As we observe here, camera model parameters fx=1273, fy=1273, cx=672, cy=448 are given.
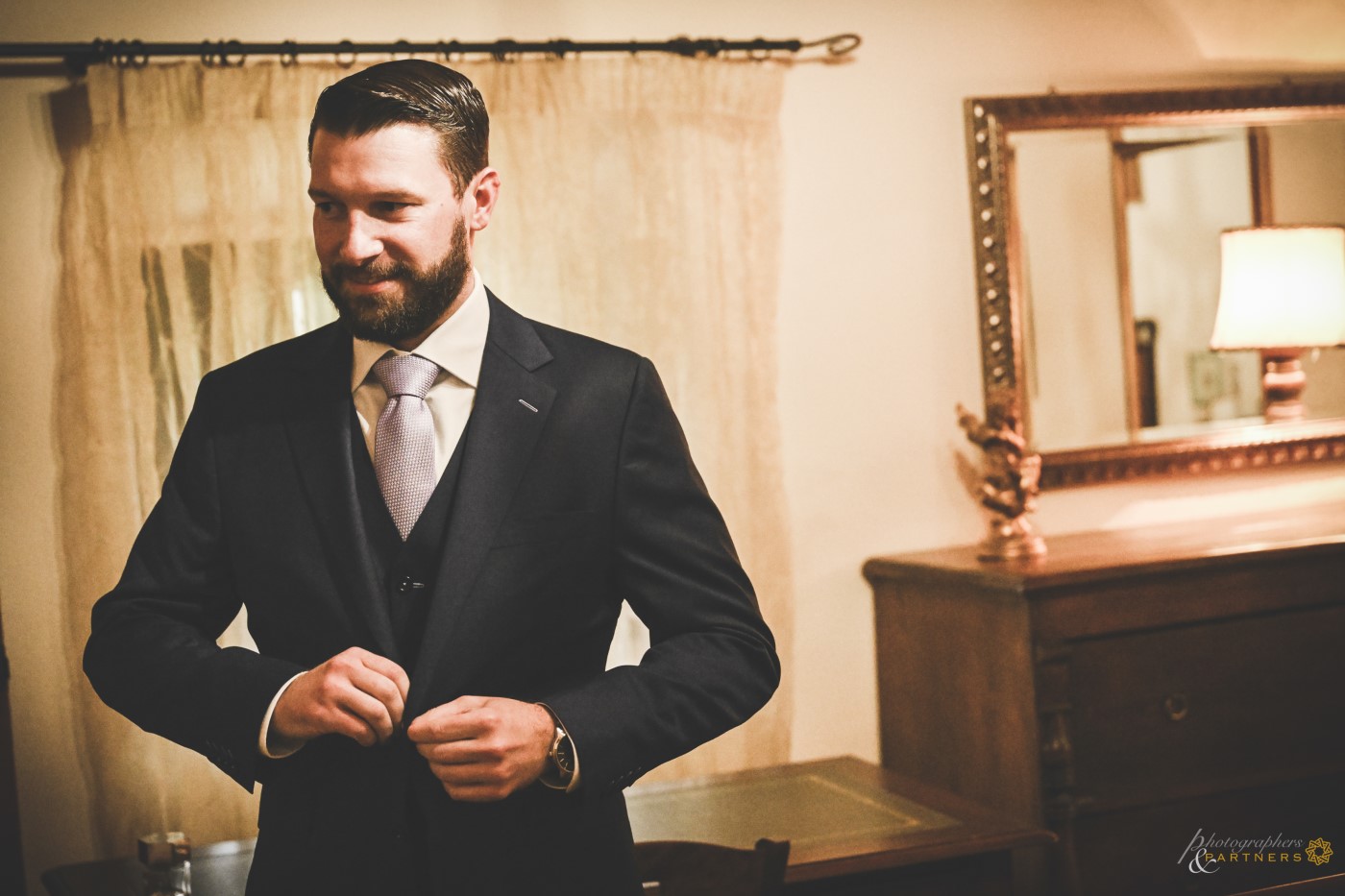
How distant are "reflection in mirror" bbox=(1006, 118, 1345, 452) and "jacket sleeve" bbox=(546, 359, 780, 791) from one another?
2079 millimetres

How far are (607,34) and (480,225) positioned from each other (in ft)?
5.69

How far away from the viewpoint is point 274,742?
129 cm

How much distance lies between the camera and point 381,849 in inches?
52.4

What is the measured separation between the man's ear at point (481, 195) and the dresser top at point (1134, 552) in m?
1.66

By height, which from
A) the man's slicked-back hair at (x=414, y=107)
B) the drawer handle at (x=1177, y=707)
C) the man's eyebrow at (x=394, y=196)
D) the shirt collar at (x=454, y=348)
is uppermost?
the man's slicked-back hair at (x=414, y=107)

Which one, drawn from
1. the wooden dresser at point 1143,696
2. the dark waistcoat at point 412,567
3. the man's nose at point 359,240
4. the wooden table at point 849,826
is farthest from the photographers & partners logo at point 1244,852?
the man's nose at point 359,240

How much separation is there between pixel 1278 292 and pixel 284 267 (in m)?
2.64

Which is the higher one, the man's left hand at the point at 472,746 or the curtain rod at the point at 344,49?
the curtain rod at the point at 344,49

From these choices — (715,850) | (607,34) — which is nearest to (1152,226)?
(607,34)

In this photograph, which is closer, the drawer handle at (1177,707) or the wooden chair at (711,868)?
the wooden chair at (711,868)

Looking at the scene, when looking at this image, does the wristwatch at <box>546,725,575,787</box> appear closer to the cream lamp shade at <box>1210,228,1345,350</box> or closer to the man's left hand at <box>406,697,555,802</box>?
the man's left hand at <box>406,697,555,802</box>

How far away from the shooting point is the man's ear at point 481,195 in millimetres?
1446

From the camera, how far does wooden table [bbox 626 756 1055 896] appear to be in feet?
7.15

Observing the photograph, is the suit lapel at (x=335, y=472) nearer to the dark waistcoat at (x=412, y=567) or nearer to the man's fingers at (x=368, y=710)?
the dark waistcoat at (x=412, y=567)
